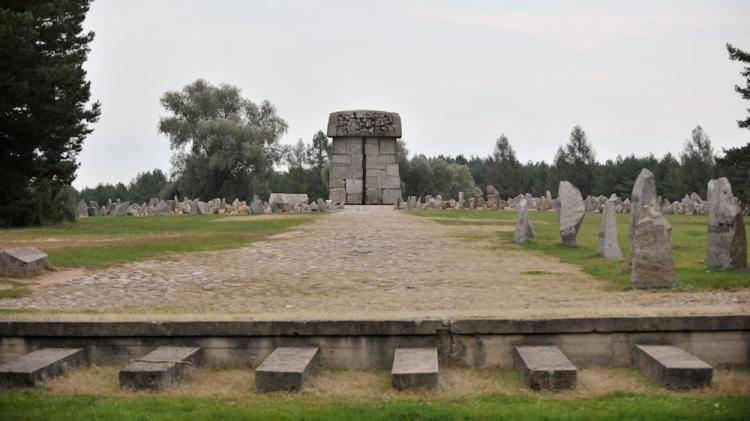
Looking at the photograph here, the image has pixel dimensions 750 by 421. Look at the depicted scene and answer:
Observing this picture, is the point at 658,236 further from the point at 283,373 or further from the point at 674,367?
the point at 283,373

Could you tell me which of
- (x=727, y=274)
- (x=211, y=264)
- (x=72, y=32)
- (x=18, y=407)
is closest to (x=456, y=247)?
(x=211, y=264)

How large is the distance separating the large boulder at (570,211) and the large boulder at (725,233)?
176 inches

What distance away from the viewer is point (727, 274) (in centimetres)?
1165

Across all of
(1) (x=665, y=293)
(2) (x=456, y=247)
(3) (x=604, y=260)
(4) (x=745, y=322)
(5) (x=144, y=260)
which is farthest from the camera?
(2) (x=456, y=247)

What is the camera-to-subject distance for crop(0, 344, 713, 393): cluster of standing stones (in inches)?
271

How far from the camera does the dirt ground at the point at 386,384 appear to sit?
6.86 metres

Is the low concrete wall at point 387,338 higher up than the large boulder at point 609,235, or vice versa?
the large boulder at point 609,235

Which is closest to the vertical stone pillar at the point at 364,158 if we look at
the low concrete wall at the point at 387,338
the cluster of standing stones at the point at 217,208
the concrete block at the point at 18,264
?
the cluster of standing stones at the point at 217,208

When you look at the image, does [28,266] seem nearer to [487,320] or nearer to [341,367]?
[341,367]

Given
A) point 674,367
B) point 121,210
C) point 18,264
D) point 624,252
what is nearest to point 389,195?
point 121,210

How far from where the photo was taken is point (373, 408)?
640 cm

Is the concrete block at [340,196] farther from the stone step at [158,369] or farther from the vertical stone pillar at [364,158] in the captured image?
the stone step at [158,369]

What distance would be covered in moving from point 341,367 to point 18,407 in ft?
9.42

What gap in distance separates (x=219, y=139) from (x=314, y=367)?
52.6 metres
